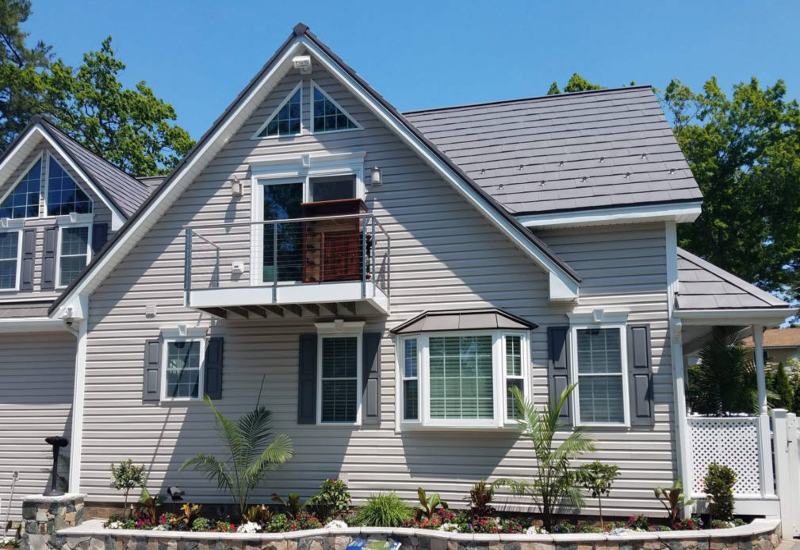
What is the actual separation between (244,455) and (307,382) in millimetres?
1573


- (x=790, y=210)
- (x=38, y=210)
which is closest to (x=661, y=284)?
(x=38, y=210)

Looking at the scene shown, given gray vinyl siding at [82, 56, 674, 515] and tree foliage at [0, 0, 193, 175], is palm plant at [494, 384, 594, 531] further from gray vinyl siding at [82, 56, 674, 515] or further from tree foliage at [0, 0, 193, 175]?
tree foliage at [0, 0, 193, 175]

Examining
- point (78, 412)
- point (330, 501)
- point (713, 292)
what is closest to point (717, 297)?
point (713, 292)

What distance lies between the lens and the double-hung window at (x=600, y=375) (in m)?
10.8

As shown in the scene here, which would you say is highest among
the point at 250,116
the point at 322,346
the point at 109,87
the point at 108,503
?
the point at 109,87

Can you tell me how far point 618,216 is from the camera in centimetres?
1088

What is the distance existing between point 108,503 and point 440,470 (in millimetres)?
6023

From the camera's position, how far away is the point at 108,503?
40.2 ft

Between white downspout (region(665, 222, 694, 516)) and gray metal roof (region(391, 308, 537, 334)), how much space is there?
2.13 meters

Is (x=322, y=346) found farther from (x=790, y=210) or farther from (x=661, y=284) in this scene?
(x=790, y=210)

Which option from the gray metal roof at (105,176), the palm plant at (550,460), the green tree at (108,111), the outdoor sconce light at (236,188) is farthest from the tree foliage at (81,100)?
the palm plant at (550,460)

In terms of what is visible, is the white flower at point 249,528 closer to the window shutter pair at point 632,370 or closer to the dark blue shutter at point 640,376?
the window shutter pair at point 632,370

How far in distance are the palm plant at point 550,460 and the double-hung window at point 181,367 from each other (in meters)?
5.67

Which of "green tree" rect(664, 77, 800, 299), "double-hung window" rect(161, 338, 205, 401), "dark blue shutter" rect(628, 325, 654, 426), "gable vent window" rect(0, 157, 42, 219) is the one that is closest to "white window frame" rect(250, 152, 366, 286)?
"double-hung window" rect(161, 338, 205, 401)
